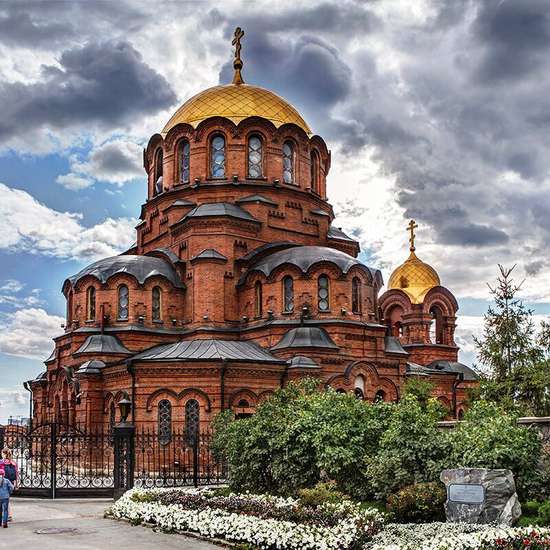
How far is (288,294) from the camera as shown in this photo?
2997 cm

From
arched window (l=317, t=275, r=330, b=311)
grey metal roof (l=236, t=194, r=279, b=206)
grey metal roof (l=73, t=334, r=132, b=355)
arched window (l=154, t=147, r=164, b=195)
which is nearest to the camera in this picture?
grey metal roof (l=73, t=334, r=132, b=355)

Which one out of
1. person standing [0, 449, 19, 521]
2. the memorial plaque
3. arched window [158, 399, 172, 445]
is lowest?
the memorial plaque

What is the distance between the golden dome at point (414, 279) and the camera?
41312 mm

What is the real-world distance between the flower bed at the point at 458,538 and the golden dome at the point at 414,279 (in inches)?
1149

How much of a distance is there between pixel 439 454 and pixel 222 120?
71.9ft

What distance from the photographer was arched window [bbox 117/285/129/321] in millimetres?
30844

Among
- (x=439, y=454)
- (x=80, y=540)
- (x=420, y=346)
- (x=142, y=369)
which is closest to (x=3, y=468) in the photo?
(x=80, y=540)

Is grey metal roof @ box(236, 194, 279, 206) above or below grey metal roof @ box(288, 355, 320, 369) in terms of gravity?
above

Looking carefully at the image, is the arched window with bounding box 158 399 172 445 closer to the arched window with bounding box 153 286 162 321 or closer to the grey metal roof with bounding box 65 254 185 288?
the arched window with bounding box 153 286 162 321

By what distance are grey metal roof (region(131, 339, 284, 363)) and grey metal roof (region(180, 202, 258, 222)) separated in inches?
217

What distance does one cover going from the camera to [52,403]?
106 feet

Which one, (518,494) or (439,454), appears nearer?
(518,494)

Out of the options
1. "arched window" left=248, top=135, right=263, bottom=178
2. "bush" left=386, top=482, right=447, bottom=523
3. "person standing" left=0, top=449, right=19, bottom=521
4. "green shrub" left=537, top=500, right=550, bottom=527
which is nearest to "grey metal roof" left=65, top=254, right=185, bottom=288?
"arched window" left=248, top=135, right=263, bottom=178

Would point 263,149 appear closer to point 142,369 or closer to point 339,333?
point 339,333
